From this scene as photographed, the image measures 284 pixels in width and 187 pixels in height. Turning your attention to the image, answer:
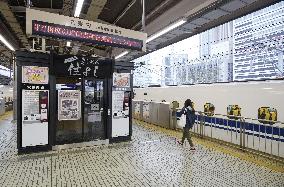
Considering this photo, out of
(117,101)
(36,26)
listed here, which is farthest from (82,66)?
(36,26)

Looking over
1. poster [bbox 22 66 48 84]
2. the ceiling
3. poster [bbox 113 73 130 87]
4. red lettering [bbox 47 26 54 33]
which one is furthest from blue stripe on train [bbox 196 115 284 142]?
red lettering [bbox 47 26 54 33]

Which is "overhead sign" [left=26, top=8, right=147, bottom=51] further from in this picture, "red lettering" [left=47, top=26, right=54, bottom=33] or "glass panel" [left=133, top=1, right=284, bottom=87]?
"glass panel" [left=133, top=1, right=284, bottom=87]

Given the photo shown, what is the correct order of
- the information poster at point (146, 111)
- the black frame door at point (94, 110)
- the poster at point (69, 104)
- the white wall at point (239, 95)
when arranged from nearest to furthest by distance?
the white wall at point (239, 95) → the poster at point (69, 104) → the black frame door at point (94, 110) → the information poster at point (146, 111)

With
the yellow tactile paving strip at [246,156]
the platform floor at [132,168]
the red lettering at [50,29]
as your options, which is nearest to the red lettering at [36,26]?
the red lettering at [50,29]

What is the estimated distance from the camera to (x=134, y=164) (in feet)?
19.3

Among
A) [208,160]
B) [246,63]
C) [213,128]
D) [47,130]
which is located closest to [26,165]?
[47,130]

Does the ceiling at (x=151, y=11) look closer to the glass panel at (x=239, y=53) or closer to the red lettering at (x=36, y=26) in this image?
the glass panel at (x=239, y=53)

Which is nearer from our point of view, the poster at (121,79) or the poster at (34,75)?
the poster at (34,75)

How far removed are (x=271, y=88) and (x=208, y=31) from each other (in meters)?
3.88

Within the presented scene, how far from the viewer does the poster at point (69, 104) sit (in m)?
7.22

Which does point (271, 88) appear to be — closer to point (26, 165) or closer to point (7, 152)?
point (26, 165)

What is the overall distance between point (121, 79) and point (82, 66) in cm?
147

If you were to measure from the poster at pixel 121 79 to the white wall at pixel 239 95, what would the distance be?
3.08 m

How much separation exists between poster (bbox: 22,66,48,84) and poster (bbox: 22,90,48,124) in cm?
29
